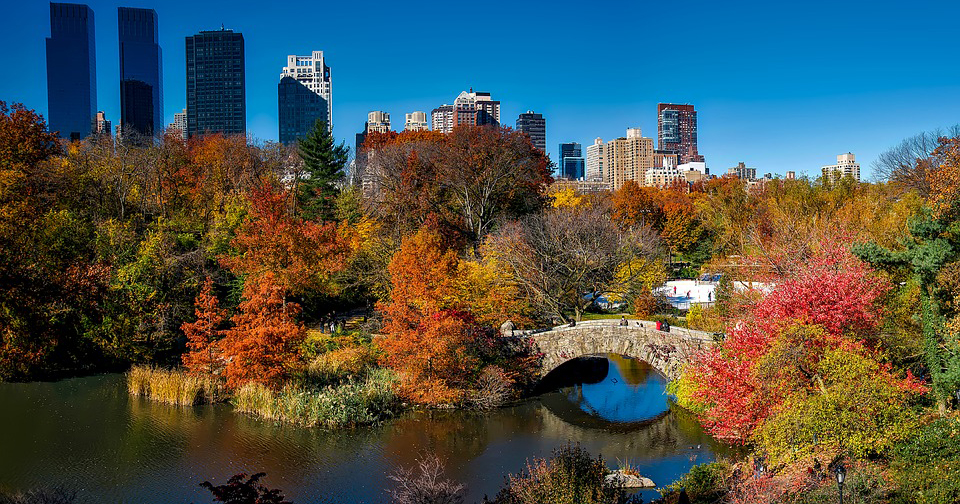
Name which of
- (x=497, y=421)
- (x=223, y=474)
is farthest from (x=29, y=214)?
(x=497, y=421)

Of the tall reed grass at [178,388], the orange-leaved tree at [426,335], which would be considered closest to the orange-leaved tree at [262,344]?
the tall reed grass at [178,388]

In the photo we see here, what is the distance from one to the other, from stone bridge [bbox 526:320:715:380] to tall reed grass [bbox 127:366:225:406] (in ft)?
43.7

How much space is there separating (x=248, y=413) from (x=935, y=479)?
2220 cm

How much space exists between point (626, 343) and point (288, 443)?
44.9ft

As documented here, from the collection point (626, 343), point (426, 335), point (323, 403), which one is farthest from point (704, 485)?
point (323, 403)

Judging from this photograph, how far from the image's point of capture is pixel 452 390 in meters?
28.5

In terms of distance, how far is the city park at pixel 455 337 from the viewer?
59.9 feet

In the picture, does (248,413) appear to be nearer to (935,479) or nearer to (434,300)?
(434,300)

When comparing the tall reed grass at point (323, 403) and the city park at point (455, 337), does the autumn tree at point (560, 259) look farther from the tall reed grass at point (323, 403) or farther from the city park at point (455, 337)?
the tall reed grass at point (323, 403)

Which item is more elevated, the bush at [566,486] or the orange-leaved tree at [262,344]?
the orange-leaved tree at [262,344]

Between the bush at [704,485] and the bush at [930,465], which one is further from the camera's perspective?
the bush at [704,485]

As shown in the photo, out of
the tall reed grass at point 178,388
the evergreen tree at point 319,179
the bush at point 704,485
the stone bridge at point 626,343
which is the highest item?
the evergreen tree at point 319,179

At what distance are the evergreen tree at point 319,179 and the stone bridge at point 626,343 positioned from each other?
22.7 m

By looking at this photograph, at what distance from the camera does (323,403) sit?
86.0 feet
